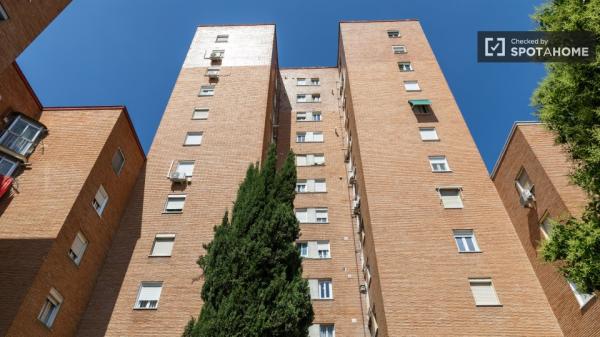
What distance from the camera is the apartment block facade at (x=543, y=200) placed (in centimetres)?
1234

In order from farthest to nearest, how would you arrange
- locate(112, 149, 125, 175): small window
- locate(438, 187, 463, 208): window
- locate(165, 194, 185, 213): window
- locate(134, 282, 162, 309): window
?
locate(165, 194, 185, 213): window → locate(112, 149, 125, 175): small window → locate(438, 187, 463, 208): window → locate(134, 282, 162, 309): window

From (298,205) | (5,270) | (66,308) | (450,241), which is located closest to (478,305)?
(450,241)

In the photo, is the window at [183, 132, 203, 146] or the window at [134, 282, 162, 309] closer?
the window at [134, 282, 162, 309]

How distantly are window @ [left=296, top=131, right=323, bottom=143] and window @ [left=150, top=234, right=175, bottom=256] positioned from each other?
44.2ft

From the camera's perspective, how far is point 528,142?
1540cm

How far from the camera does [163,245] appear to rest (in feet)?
56.4

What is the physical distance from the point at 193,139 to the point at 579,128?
59.6ft

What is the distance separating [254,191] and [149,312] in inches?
246

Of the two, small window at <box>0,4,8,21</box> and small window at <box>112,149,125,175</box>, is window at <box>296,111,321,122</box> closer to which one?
small window at <box>112,149,125,175</box>

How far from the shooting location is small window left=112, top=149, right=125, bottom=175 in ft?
59.8

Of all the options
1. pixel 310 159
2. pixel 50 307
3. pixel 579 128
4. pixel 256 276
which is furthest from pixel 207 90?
pixel 579 128

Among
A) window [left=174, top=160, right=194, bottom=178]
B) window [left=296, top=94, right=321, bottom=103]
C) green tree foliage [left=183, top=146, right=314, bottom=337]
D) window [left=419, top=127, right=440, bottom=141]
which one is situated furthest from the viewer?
window [left=296, top=94, right=321, bottom=103]

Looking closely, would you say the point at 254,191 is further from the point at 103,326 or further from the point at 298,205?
the point at 298,205

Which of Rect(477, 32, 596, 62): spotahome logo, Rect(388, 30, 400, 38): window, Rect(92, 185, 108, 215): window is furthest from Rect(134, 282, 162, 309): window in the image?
Rect(388, 30, 400, 38): window
